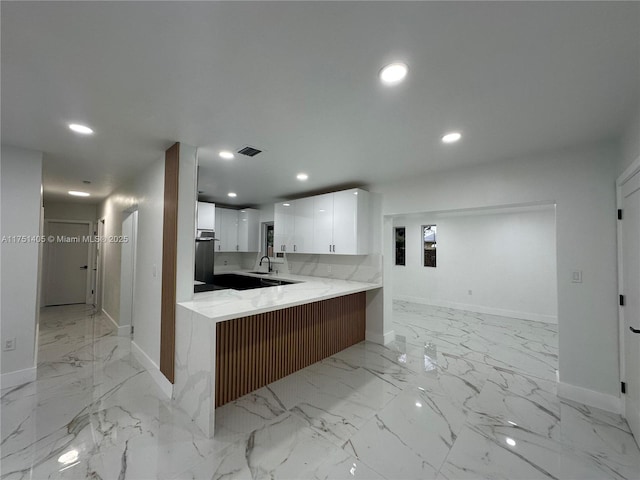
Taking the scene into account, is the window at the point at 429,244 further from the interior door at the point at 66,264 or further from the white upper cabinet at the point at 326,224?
the interior door at the point at 66,264

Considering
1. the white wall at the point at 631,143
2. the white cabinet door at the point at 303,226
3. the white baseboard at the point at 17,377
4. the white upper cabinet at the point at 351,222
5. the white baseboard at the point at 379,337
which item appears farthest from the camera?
the white cabinet door at the point at 303,226

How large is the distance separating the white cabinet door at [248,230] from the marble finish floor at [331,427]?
307 centimetres

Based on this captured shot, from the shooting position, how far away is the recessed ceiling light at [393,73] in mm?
1459

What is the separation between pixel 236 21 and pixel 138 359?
3765mm

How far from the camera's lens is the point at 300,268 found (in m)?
5.11

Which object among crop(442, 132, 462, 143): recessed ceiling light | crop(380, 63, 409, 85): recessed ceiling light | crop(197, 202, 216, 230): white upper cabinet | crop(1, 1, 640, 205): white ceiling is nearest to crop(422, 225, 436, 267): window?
crop(1, 1, 640, 205): white ceiling

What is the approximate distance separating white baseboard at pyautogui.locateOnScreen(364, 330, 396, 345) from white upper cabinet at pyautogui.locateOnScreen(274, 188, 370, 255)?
1284mm

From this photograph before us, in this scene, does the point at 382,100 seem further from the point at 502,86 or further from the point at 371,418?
the point at 371,418

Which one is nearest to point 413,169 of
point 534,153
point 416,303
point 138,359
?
point 534,153

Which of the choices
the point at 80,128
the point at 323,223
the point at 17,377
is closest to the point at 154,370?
the point at 17,377

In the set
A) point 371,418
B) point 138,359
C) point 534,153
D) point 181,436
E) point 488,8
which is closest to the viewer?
point 488,8

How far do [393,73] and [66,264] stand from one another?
8.16 metres

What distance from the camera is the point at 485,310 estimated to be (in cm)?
586

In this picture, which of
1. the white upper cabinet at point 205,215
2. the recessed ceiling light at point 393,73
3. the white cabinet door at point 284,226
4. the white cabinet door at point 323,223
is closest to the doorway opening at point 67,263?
the white upper cabinet at point 205,215
